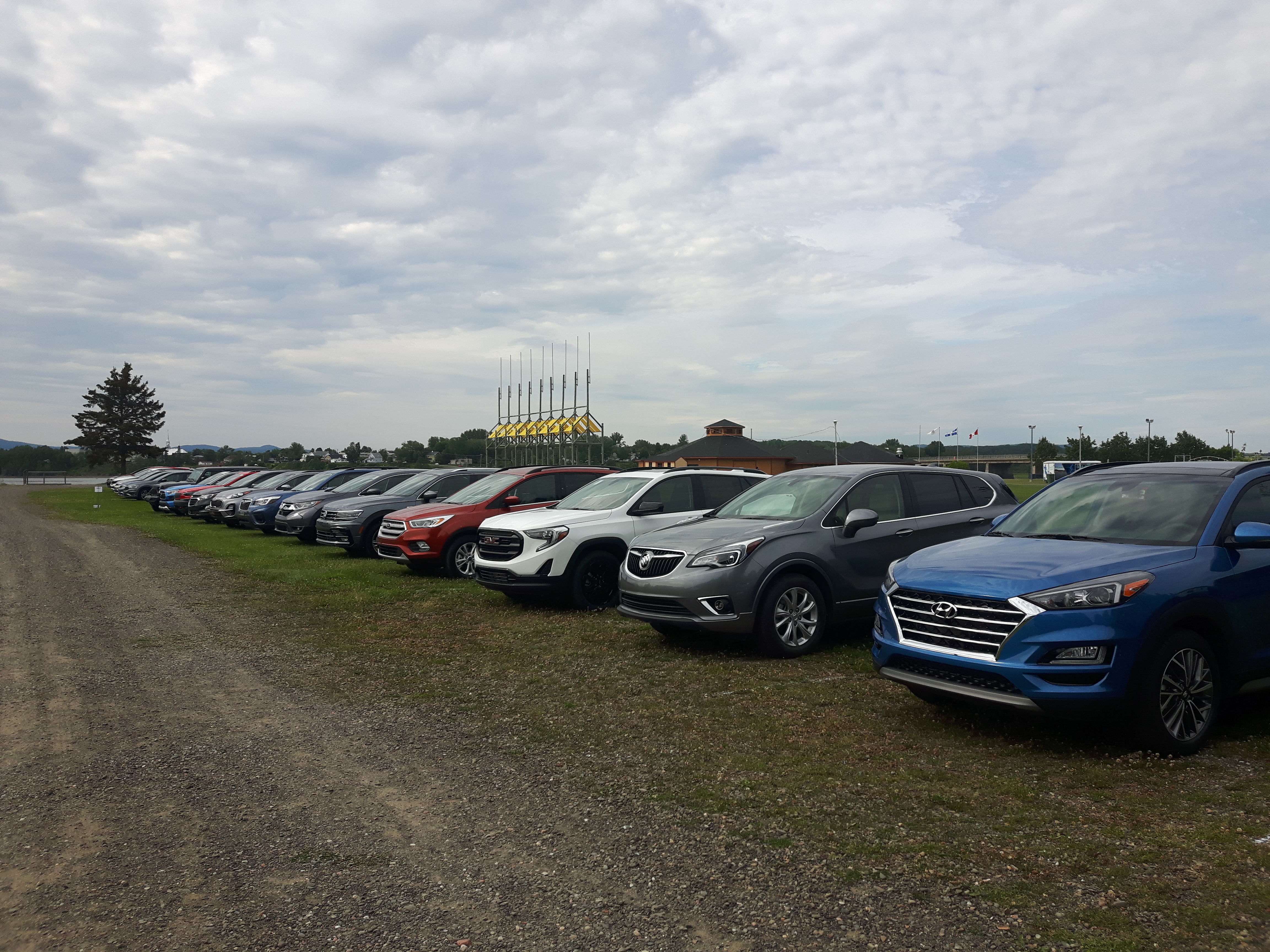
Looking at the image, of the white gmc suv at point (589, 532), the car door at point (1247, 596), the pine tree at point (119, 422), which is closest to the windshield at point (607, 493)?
the white gmc suv at point (589, 532)

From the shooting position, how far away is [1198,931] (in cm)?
322

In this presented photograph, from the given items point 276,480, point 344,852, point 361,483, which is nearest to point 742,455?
point 276,480

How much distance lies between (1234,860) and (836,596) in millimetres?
4782

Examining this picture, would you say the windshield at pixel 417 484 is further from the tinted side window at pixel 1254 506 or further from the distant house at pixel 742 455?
the distant house at pixel 742 455

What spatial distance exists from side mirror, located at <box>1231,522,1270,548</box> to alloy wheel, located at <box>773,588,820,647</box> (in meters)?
3.63

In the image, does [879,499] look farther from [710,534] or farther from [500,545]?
[500,545]

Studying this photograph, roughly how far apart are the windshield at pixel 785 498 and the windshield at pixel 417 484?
880 cm

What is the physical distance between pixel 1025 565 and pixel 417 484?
13.9 m

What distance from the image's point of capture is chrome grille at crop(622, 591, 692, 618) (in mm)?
8219

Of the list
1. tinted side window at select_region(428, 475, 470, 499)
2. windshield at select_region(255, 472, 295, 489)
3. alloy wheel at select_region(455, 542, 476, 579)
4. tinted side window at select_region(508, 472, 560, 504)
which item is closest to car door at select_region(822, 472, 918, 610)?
tinted side window at select_region(508, 472, 560, 504)

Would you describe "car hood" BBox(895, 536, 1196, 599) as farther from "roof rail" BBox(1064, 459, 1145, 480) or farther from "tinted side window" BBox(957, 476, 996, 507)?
"tinted side window" BBox(957, 476, 996, 507)

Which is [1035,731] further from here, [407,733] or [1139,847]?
[407,733]

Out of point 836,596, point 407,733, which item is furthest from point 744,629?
point 407,733

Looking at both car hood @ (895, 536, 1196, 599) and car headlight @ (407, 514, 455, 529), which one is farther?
car headlight @ (407, 514, 455, 529)
